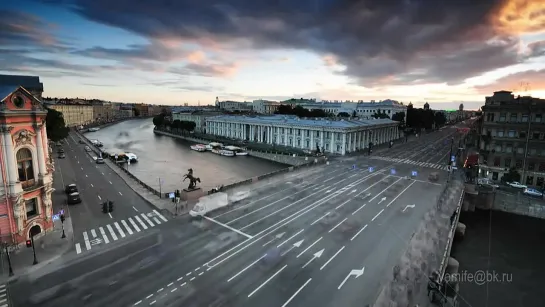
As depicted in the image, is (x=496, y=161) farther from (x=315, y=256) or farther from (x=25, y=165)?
(x=25, y=165)

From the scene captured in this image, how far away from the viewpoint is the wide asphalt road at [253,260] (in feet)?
63.6

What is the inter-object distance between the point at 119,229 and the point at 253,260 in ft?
52.0

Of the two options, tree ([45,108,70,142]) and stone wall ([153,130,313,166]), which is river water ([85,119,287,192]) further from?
tree ([45,108,70,142])

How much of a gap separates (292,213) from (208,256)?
13.1 m

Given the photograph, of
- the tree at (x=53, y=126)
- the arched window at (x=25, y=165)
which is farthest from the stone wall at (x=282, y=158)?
the arched window at (x=25, y=165)

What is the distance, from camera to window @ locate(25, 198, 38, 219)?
26.8 m

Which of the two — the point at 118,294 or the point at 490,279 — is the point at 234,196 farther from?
the point at 490,279

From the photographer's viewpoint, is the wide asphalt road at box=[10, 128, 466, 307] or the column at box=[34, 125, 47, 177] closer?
the wide asphalt road at box=[10, 128, 466, 307]

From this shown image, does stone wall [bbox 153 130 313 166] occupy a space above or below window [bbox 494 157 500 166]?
below

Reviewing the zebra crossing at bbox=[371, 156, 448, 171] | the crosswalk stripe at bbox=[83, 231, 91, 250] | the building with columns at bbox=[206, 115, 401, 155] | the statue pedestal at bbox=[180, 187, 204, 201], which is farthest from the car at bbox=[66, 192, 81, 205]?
the zebra crossing at bbox=[371, 156, 448, 171]

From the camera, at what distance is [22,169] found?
26328mm

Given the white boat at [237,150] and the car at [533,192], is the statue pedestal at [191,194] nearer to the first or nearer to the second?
the car at [533,192]

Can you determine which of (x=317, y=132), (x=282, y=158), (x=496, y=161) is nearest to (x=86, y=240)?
(x=282, y=158)

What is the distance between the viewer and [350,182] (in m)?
50.1
